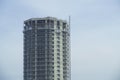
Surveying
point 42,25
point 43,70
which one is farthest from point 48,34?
point 43,70

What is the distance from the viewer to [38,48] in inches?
4633

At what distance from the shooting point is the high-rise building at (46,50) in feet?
384

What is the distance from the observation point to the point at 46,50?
11738 centimetres

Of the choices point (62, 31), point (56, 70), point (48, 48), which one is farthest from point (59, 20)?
point (56, 70)

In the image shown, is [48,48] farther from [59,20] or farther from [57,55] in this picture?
[59,20]

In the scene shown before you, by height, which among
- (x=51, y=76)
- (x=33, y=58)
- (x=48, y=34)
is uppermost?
(x=48, y=34)

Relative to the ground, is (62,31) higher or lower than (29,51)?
higher

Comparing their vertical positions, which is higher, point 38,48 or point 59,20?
point 59,20

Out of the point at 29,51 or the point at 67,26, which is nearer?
the point at 29,51

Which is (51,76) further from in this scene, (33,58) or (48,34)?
(48,34)

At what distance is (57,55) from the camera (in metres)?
119

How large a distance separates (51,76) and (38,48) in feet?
44.0

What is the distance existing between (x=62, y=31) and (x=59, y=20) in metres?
5.22

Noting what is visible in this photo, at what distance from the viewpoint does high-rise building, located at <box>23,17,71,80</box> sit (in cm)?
11700
